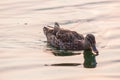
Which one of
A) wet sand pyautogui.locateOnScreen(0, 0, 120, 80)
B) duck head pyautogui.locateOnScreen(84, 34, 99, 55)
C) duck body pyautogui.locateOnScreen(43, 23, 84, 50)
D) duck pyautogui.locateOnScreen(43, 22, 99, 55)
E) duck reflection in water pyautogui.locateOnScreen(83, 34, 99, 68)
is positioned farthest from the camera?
duck body pyautogui.locateOnScreen(43, 23, 84, 50)

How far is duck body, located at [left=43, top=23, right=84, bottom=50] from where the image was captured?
42.6 ft

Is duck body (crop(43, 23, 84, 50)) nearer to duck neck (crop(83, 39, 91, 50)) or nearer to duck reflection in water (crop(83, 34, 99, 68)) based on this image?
duck neck (crop(83, 39, 91, 50))

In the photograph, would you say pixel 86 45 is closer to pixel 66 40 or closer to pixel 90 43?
pixel 90 43

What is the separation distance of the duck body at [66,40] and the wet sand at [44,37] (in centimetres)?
30

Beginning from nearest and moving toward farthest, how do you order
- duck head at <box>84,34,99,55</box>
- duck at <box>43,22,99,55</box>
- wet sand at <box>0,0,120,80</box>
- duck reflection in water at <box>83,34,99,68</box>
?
wet sand at <box>0,0,120,80</box> → duck reflection in water at <box>83,34,99,68</box> → duck head at <box>84,34,99,55</box> → duck at <box>43,22,99,55</box>

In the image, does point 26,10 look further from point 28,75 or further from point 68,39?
point 28,75

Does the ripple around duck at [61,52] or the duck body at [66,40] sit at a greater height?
the duck body at [66,40]

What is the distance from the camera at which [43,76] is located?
10.1m

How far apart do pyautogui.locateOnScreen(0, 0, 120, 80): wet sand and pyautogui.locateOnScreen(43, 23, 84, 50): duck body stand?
30 cm

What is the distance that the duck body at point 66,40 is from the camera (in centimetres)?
1299

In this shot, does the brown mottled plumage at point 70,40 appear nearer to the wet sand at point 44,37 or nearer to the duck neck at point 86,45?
the duck neck at point 86,45

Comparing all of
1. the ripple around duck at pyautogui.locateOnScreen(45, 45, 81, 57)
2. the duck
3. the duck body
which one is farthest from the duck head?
the ripple around duck at pyautogui.locateOnScreen(45, 45, 81, 57)

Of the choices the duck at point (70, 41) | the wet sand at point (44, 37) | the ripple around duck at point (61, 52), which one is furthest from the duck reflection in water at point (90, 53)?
the ripple around duck at point (61, 52)

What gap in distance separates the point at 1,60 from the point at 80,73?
229 cm
